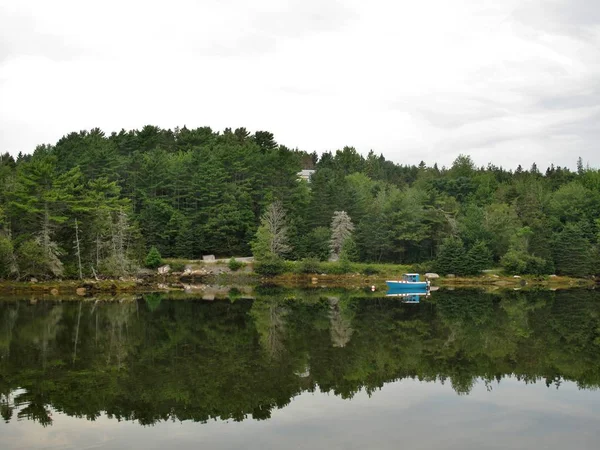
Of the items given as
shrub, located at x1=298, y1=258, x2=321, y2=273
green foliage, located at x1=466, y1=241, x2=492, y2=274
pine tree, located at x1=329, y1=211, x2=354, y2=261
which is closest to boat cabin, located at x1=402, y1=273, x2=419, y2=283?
shrub, located at x1=298, y1=258, x2=321, y2=273

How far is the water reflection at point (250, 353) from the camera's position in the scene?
679 inches

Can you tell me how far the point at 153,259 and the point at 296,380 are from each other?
45.3 m

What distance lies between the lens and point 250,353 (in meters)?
23.6

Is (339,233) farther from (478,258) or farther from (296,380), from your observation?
(296,380)

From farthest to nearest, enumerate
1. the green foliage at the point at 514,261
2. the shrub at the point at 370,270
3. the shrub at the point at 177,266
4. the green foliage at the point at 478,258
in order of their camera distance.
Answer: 1. the green foliage at the point at 514,261
2. the green foliage at the point at 478,258
3. the shrub at the point at 370,270
4. the shrub at the point at 177,266

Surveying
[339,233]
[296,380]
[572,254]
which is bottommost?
[296,380]

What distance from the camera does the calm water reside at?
14523 mm

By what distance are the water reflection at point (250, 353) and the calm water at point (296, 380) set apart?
8 centimetres

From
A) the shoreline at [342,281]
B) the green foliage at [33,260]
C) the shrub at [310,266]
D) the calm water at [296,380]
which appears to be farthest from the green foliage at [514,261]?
the green foliage at [33,260]

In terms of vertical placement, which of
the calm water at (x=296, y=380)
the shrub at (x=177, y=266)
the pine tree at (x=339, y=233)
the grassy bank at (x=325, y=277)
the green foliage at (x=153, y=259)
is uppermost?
the pine tree at (x=339, y=233)

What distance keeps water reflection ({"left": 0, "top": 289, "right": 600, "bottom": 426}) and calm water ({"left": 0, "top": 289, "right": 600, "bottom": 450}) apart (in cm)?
8

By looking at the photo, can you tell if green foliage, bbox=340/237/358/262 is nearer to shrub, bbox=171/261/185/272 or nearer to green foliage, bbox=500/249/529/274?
green foliage, bbox=500/249/529/274

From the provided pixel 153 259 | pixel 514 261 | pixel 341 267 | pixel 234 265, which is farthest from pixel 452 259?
pixel 153 259

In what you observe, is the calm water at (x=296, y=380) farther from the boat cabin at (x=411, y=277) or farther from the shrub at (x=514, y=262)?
the shrub at (x=514, y=262)
